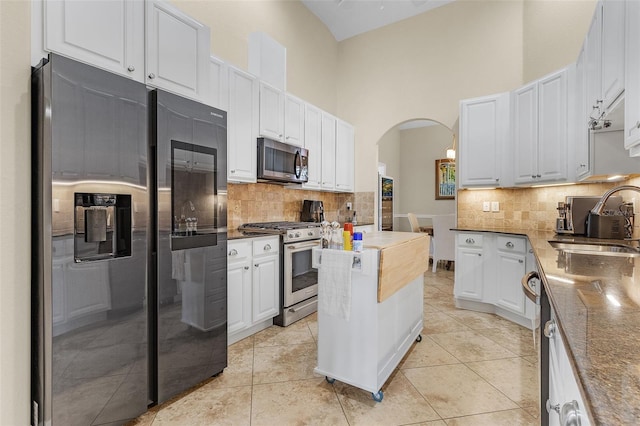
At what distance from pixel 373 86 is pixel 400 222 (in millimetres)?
4360

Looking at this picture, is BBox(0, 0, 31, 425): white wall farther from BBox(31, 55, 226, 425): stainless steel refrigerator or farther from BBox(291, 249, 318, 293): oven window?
BBox(291, 249, 318, 293): oven window

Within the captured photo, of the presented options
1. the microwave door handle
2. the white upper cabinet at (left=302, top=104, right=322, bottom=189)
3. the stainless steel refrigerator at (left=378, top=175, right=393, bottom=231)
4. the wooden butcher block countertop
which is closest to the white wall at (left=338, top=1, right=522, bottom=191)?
the white upper cabinet at (left=302, top=104, right=322, bottom=189)

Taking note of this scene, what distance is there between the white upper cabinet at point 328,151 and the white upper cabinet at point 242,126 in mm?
1332

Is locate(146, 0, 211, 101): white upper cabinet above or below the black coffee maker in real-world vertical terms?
above

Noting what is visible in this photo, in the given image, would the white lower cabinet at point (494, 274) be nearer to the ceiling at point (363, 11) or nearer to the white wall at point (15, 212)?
the ceiling at point (363, 11)

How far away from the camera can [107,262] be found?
159cm

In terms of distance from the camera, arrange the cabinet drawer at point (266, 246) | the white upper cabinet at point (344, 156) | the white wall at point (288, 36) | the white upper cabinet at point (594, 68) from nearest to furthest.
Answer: the white upper cabinet at point (594, 68) → the cabinet drawer at point (266, 246) → the white wall at point (288, 36) → the white upper cabinet at point (344, 156)

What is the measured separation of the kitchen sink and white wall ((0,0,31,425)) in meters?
2.91

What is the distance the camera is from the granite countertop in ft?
1.50

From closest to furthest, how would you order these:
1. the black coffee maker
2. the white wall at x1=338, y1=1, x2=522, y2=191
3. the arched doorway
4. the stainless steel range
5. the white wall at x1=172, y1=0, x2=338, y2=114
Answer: the stainless steel range
the white wall at x1=172, y1=0, x2=338, y2=114
the white wall at x1=338, y1=1, x2=522, y2=191
the black coffee maker
the arched doorway

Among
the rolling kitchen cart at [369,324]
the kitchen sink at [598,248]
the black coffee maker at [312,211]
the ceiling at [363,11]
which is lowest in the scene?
the rolling kitchen cart at [369,324]

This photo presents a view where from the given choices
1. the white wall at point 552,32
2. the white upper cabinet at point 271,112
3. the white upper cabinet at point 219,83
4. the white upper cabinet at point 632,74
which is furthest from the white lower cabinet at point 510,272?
the white upper cabinet at point 219,83

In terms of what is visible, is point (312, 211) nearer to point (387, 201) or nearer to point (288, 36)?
point (288, 36)

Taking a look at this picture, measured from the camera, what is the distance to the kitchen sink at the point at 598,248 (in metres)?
1.87
